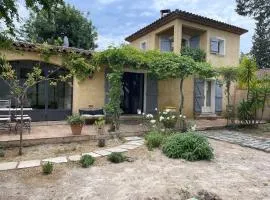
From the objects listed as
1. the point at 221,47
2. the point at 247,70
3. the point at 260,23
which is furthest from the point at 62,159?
the point at 260,23

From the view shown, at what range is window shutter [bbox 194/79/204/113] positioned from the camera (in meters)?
15.7

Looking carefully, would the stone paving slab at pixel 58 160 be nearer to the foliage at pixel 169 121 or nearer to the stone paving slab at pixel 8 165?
the stone paving slab at pixel 8 165

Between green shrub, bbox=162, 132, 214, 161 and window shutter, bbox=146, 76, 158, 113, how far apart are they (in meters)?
6.54

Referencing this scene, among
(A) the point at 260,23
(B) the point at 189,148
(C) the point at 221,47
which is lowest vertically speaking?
(B) the point at 189,148

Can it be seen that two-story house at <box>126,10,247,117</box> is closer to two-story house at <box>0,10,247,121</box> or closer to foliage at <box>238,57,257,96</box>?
two-story house at <box>0,10,247,121</box>

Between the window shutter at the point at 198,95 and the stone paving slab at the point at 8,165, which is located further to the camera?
the window shutter at the point at 198,95

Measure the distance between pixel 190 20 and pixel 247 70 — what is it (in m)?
4.29

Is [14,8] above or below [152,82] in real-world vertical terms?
above

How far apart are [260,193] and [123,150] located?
3.84 m

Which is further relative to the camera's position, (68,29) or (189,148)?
(68,29)

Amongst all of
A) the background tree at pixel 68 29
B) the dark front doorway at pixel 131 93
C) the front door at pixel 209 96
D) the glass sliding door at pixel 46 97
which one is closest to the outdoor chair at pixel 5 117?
the glass sliding door at pixel 46 97

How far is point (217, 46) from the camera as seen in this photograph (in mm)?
16516

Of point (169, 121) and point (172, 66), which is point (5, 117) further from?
point (172, 66)

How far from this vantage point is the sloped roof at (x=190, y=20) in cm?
1464
